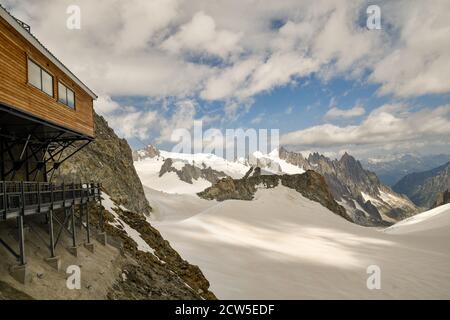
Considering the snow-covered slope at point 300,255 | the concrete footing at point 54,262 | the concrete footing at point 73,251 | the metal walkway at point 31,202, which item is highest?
the metal walkway at point 31,202

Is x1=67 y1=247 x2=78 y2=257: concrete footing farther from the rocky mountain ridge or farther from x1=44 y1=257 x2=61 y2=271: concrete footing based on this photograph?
x1=44 y1=257 x2=61 y2=271: concrete footing

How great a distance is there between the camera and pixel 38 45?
59.0 feet

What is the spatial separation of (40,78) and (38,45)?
5.60 feet

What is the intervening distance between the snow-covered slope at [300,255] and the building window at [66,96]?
15.5 m

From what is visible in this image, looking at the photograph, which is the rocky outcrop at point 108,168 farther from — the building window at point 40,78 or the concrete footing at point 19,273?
the concrete footing at point 19,273

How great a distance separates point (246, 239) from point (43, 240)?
3043 centimetres

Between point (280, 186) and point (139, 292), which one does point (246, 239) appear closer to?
point (139, 292)

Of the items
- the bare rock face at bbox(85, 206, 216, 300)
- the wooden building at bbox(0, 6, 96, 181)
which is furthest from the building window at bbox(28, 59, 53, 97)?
the bare rock face at bbox(85, 206, 216, 300)

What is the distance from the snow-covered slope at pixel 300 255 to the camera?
87.6 ft

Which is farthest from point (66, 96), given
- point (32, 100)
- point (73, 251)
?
point (73, 251)

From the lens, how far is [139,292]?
16281 mm

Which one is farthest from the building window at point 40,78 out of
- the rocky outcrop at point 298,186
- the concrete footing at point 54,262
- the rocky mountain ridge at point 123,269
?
the rocky outcrop at point 298,186

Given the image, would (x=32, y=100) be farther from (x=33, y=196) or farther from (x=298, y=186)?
(x=298, y=186)
